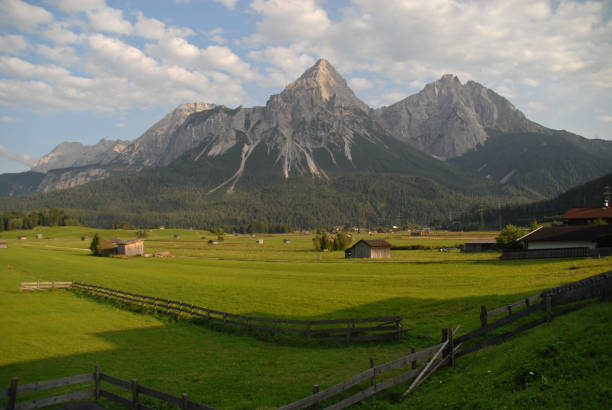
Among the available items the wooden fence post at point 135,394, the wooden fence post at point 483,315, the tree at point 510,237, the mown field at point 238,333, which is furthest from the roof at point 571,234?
the wooden fence post at point 135,394

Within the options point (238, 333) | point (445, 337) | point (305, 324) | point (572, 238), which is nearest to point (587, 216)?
point (572, 238)

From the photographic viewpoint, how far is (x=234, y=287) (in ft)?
160

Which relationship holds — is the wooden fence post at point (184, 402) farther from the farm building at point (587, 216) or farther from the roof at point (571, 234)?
the farm building at point (587, 216)

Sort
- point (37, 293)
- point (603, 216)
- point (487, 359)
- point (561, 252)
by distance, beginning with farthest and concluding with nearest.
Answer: point (603, 216) < point (561, 252) < point (37, 293) < point (487, 359)

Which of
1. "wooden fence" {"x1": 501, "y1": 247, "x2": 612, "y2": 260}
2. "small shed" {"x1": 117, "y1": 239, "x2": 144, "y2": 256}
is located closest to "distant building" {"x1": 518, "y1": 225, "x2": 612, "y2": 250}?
"wooden fence" {"x1": 501, "y1": 247, "x2": 612, "y2": 260}

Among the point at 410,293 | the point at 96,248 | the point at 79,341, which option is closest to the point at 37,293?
the point at 79,341

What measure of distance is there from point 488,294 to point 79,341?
103ft

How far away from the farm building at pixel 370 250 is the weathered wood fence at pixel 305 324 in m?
61.0

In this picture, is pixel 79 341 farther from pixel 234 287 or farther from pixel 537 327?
pixel 537 327

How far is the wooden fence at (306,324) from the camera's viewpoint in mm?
24344

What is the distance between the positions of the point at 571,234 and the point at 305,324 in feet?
185

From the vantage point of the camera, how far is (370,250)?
93.1 meters

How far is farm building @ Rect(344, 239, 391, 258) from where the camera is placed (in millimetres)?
93000

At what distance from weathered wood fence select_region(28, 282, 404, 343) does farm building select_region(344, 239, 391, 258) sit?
200 feet
